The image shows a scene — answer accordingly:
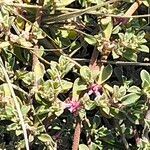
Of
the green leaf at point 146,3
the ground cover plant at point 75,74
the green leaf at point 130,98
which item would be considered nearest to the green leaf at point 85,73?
the ground cover plant at point 75,74

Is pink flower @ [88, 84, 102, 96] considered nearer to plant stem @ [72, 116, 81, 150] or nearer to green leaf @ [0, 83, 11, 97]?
plant stem @ [72, 116, 81, 150]

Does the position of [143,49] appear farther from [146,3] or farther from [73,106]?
[73,106]

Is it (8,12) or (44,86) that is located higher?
(8,12)

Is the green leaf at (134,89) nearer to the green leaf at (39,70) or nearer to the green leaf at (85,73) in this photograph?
the green leaf at (85,73)

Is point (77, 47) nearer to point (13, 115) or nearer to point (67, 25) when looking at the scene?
point (67, 25)

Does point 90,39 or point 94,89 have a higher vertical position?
point 90,39

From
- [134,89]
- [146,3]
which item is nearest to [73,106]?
[134,89]

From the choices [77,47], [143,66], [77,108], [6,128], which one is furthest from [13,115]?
[143,66]
